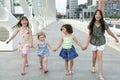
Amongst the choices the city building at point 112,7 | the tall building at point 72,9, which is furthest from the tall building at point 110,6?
the tall building at point 72,9

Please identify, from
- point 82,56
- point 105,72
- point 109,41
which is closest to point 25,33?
point 105,72

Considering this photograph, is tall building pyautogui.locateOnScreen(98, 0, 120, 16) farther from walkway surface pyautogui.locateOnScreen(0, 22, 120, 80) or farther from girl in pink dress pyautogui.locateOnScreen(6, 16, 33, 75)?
girl in pink dress pyautogui.locateOnScreen(6, 16, 33, 75)

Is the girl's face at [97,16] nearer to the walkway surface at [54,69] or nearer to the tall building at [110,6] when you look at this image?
the walkway surface at [54,69]

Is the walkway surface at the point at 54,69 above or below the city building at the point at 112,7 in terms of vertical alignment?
above

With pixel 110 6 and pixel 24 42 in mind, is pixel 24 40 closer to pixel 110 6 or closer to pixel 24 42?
pixel 24 42

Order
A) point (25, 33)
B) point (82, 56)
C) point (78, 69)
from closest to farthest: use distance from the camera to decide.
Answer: point (25, 33) → point (78, 69) → point (82, 56)

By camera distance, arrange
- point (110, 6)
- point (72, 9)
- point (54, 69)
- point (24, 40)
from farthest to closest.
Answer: point (72, 9) → point (110, 6) → point (54, 69) → point (24, 40)

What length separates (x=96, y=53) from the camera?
22.3 ft

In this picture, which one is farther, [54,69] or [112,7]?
[112,7]

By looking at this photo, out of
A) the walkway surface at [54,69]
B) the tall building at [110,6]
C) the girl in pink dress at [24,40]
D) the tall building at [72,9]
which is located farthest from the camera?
the tall building at [72,9]

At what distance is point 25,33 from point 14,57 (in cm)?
266

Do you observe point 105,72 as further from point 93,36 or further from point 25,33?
point 25,33

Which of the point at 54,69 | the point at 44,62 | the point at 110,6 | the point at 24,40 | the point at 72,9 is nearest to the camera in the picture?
the point at 24,40

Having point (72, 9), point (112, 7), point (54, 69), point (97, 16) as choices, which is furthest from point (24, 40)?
point (72, 9)
